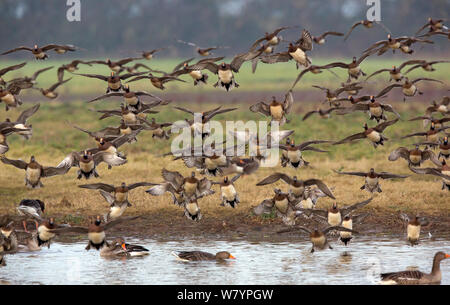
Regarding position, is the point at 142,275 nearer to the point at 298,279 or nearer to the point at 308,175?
the point at 298,279

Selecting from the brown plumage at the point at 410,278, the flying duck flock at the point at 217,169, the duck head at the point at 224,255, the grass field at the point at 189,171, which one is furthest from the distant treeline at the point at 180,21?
the brown plumage at the point at 410,278

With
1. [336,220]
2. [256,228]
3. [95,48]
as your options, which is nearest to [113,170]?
[256,228]

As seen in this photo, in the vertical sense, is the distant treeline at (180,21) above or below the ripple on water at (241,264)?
above

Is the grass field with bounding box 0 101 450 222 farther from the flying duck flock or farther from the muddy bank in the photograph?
the flying duck flock

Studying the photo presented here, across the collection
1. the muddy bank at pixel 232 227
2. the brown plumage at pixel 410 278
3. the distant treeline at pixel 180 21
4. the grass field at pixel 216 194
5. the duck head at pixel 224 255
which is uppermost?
the distant treeline at pixel 180 21

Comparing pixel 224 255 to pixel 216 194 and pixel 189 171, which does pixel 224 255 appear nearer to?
pixel 216 194

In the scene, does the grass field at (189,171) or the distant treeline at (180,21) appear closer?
the grass field at (189,171)

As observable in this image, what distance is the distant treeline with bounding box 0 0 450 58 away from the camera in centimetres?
12862

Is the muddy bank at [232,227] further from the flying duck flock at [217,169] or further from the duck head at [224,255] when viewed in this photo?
the duck head at [224,255]

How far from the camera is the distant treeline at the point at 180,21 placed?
128625 millimetres

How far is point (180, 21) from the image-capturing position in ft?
454

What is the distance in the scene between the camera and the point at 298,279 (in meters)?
14.6

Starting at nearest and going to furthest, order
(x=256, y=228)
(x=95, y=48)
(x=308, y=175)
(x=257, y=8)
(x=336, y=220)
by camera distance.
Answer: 1. (x=336, y=220)
2. (x=256, y=228)
3. (x=308, y=175)
4. (x=95, y=48)
5. (x=257, y=8)
